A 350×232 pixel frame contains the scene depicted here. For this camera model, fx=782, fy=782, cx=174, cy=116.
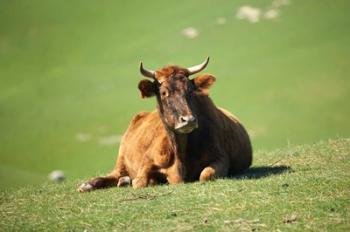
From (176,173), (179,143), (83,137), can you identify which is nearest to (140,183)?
(176,173)

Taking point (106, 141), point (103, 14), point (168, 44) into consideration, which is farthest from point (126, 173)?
point (103, 14)

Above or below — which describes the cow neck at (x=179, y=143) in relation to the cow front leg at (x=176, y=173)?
above

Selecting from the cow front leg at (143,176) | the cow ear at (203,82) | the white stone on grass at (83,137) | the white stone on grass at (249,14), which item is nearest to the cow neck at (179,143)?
the cow front leg at (143,176)

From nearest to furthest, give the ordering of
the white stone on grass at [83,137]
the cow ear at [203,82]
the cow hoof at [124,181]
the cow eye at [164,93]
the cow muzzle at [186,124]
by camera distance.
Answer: the cow muzzle at [186,124], the cow eye at [164,93], the cow ear at [203,82], the cow hoof at [124,181], the white stone on grass at [83,137]

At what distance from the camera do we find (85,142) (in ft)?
156

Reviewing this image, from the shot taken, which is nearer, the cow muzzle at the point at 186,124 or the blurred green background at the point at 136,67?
the cow muzzle at the point at 186,124

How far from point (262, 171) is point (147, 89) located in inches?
95.2

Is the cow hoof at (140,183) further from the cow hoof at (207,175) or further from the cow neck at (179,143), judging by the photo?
the cow hoof at (207,175)

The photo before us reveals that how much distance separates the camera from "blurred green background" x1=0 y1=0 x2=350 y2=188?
45.2m

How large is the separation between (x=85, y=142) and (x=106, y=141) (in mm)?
1391

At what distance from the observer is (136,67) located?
5747cm

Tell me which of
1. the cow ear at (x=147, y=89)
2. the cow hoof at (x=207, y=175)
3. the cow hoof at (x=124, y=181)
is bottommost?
the cow hoof at (x=207, y=175)

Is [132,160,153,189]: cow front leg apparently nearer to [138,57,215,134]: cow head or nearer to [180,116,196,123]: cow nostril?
[138,57,215,134]: cow head

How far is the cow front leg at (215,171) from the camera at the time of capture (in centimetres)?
1231
